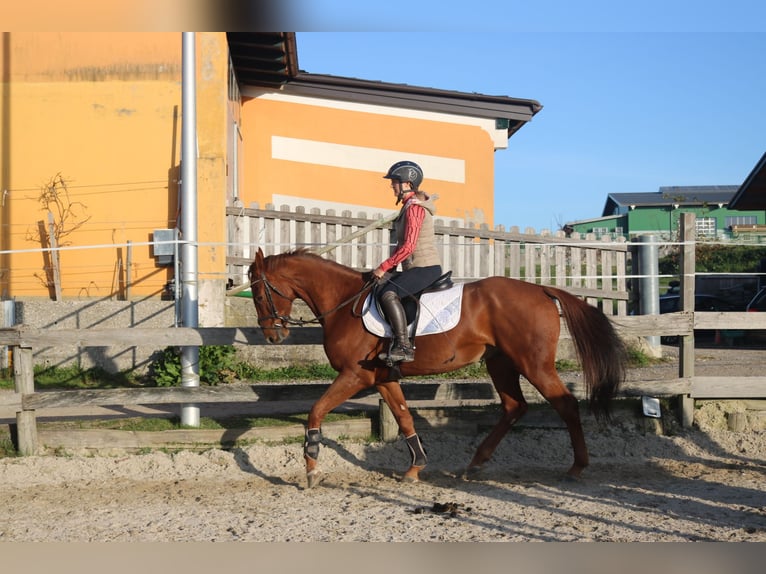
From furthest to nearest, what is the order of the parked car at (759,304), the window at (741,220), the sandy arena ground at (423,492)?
1. the window at (741,220)
2. the parked car at (759,304)
3. the sandy arena ground at (423,492)

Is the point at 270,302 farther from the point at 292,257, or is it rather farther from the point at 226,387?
the point at 226,387

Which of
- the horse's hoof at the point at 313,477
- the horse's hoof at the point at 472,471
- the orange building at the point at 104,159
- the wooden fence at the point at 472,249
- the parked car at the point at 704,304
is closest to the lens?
the horse's hoof at the point at 313,477

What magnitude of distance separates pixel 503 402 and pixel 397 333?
141 cm

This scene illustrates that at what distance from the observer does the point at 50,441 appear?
836cm

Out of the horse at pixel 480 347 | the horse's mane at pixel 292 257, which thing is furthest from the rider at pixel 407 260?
the horse's mane at pixel 292 257

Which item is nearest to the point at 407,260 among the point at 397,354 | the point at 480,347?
the point at 397,354

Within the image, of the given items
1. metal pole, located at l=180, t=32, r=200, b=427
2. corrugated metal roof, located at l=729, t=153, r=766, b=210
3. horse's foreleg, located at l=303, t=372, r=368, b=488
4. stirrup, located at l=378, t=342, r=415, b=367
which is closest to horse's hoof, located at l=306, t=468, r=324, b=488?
horse's foreleg, located at l=303, t=372, r=368, b=488

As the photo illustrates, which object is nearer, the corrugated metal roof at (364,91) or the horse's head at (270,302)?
the horse's head at (270,302)

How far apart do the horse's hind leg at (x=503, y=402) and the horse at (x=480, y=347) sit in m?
0.01

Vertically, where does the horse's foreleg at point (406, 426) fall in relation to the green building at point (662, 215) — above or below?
below

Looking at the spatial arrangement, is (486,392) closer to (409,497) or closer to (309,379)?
(409,497)

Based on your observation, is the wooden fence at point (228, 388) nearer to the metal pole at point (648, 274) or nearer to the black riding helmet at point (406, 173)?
the black riding helmet at point (406, 173)

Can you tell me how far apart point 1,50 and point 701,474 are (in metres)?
13.0

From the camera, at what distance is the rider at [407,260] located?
7.32m
